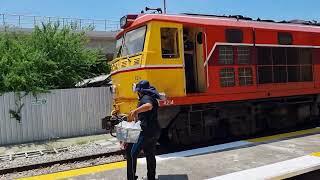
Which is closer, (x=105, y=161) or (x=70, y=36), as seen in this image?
(x=105, y=161)

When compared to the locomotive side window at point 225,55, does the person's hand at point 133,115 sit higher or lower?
lower

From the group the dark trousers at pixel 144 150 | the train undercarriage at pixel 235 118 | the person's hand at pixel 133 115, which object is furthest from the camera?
the train undercarriage at pixel 235 118

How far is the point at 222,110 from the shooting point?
11828mm

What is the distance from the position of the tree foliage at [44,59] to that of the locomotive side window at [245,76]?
6993 millimetres

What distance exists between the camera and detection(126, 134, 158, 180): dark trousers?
7.34 m

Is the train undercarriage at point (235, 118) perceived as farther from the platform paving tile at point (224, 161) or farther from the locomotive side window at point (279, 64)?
the platform paving tile at point (224, 161)

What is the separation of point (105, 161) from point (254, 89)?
4.63 metres

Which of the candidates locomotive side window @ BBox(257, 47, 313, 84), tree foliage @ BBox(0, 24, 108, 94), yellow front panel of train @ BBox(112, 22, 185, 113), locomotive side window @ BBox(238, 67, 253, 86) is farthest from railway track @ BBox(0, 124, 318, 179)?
tree foliage @ BBox(0, 24, 108, 94)

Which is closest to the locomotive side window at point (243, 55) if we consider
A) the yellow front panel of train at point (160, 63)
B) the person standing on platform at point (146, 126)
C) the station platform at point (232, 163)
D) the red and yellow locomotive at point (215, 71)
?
the red and yellow locomotive at point (215, 71)

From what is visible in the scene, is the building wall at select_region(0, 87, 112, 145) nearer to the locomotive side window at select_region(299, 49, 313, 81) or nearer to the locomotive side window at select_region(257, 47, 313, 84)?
the locomotive side window at select_region(257, 47, 313, 84)

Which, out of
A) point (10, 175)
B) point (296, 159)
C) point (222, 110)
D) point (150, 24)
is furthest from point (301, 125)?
point (10, 175)

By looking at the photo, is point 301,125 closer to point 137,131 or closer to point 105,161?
point 105,161

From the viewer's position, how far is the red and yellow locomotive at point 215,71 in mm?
10703

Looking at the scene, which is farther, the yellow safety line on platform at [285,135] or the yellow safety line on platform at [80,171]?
the yellow safety line on platform at [285,135]
